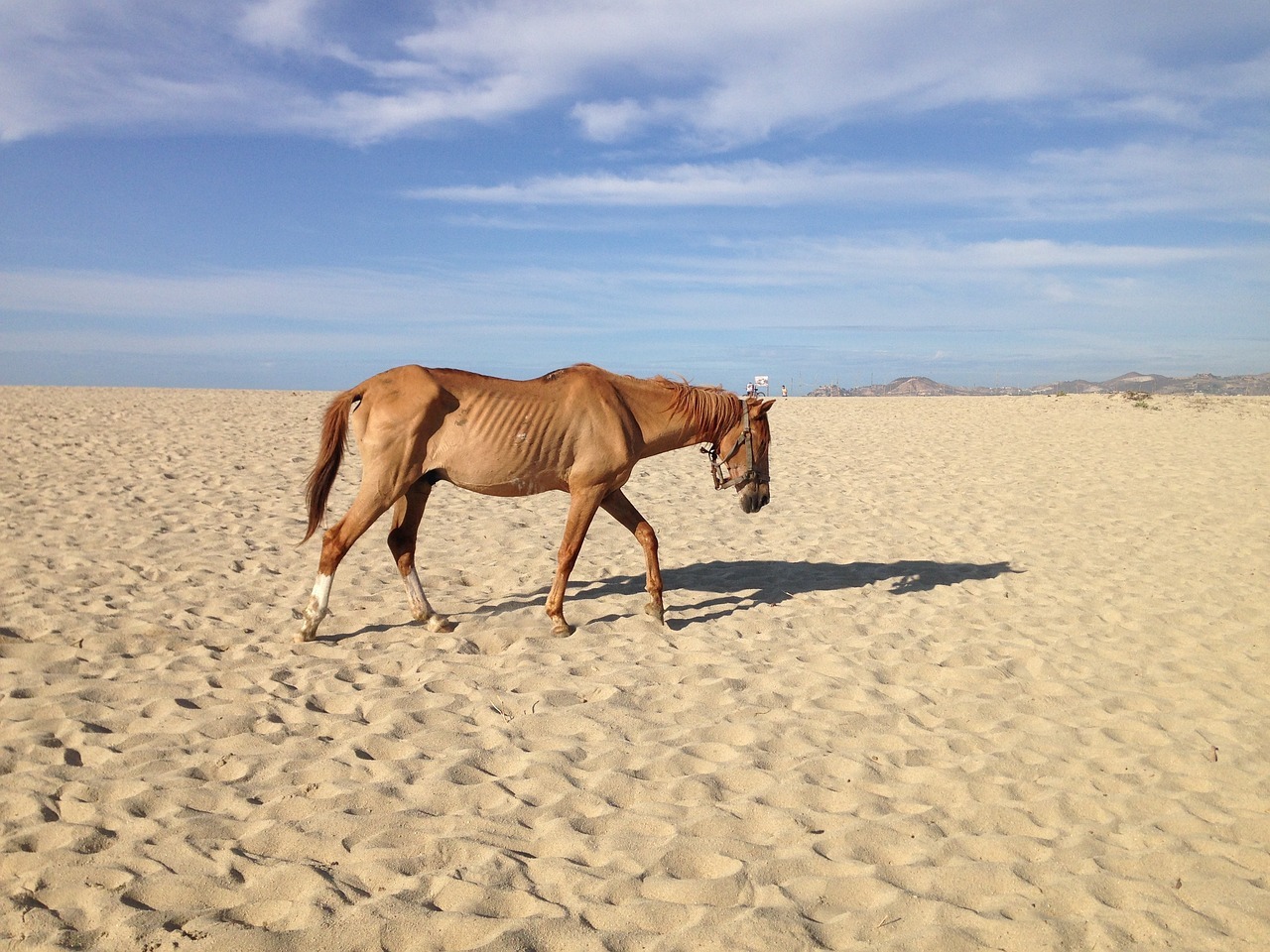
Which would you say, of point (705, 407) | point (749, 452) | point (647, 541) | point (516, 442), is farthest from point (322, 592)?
point (749, 452)

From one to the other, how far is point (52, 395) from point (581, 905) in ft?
89.9

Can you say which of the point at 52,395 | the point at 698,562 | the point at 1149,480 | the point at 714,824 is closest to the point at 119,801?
the point at 714,824

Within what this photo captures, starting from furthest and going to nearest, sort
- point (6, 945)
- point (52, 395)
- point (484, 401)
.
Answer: point (52, 395) → point (484, 401) → point (6, 945)

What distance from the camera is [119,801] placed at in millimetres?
3482

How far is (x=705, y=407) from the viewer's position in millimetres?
6641

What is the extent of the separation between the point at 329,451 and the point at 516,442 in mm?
1397

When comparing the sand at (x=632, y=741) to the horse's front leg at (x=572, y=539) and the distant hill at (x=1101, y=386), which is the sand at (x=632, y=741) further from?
the distant hill at (x=1101, y=386)

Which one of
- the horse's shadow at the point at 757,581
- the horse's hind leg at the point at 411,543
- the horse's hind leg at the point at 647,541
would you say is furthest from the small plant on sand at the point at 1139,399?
the horse's hind leg at the point at 411,543

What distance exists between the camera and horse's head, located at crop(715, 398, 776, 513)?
6629 mm

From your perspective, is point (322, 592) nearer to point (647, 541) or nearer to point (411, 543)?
point (411, 543)

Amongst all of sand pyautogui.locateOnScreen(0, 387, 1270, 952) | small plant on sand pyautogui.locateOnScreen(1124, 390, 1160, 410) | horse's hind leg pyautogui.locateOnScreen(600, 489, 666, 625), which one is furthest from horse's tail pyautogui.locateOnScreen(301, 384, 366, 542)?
small plant on sand pyautogui.locateOnScreen(1124, 390, 1160, 410)

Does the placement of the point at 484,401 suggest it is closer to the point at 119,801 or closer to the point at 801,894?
the point at 119,801

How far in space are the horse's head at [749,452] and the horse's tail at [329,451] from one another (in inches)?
114

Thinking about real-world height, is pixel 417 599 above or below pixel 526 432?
below
